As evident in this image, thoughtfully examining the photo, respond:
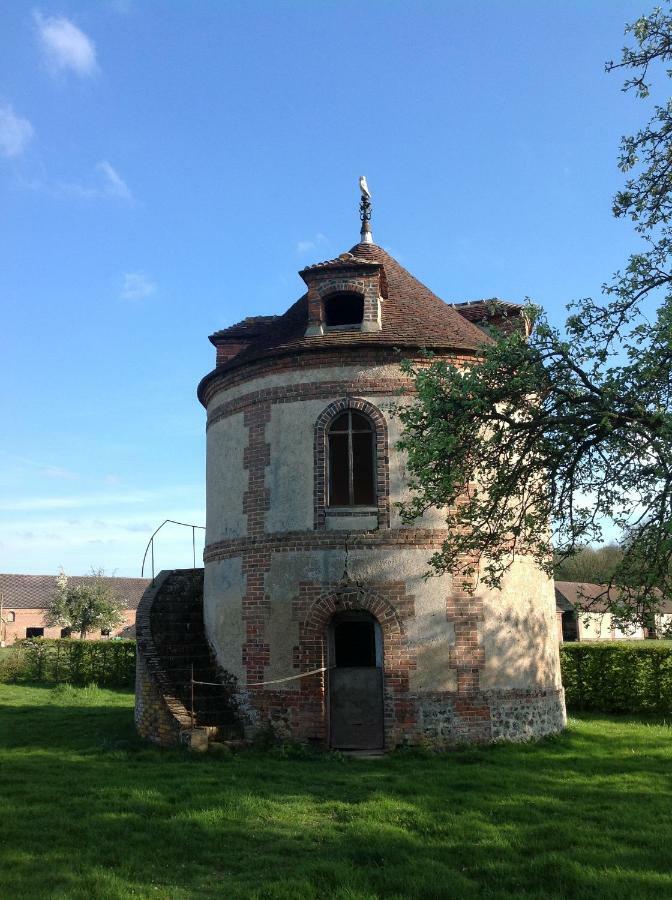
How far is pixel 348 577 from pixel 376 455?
7.48 feet

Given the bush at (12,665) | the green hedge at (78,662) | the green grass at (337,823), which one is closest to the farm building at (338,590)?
the green grass at (337,823)

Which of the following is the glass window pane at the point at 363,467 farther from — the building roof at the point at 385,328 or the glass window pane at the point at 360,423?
the building roof at the point at 385,328

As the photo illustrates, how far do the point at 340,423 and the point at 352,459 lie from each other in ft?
2.40

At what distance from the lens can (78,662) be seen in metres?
28.3

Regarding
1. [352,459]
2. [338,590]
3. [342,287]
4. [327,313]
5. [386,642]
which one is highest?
[342,287]

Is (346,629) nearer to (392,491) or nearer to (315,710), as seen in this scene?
(315,710)

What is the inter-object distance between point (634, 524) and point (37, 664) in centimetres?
2592

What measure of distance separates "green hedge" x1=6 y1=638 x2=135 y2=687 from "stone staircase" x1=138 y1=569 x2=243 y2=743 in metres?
12.1

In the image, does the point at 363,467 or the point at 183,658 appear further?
the point at 183,658

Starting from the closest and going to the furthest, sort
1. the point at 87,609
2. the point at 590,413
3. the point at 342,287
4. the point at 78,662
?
the point at 590,413 < the point at 342,287 < the point at 78,662 < the point at 87,609

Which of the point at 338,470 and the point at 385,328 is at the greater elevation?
the point at 385,328

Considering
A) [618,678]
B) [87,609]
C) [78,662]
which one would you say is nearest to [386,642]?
[618,678]

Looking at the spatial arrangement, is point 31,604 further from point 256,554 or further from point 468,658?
point 468,658

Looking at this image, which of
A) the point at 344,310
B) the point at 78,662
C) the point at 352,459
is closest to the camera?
the point at 352,459
